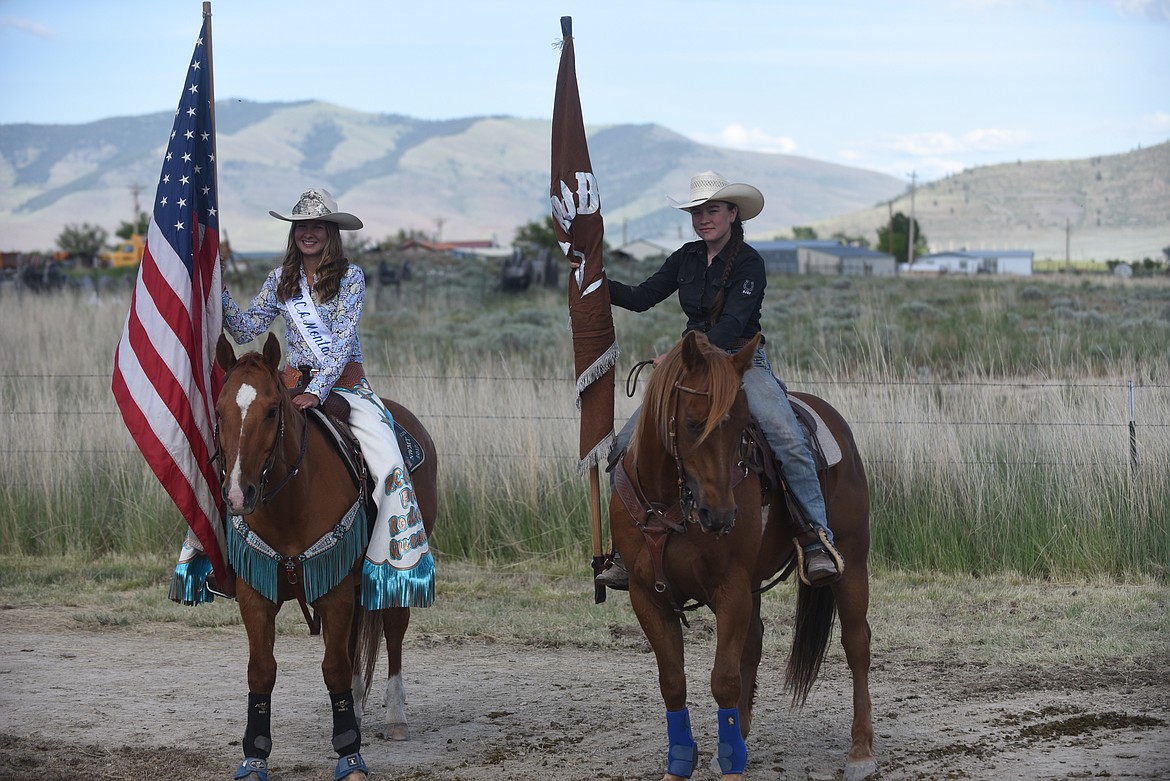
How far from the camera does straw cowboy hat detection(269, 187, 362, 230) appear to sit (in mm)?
5637

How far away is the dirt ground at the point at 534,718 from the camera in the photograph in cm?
553

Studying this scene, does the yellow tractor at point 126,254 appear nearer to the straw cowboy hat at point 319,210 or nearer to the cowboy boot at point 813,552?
the straw cowboy hat at point 319,210

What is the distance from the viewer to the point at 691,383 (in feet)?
15.4

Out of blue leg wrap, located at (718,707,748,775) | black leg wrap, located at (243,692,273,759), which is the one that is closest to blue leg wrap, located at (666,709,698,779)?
blue leg wrap, located at (718,707,748,775)

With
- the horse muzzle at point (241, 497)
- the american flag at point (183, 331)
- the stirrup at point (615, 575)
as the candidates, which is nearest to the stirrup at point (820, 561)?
the stirrup at point (615, 575)

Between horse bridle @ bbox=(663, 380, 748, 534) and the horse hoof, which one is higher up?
horse bridle @ bbox=(663, 380, 748, 534)

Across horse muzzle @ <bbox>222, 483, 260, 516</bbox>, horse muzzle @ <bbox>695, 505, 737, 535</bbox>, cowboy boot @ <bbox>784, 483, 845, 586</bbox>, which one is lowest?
cowboy boot @ <bbox>784, 483, 845, 586</bbox>

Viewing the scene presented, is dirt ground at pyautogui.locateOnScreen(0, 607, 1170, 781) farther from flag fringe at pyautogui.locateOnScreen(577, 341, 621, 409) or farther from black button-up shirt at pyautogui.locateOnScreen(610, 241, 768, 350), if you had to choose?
black button-up shirt at pyautogui.locateOnScreen(610, 241, 768, 350)

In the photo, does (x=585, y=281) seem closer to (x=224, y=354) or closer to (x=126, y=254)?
(x=224, y=354)

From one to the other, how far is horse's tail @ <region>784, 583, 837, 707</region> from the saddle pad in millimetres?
761

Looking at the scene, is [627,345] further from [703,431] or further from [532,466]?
[703,431]

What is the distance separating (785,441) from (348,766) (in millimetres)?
2337

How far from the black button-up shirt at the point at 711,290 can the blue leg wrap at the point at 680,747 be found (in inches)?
63.1

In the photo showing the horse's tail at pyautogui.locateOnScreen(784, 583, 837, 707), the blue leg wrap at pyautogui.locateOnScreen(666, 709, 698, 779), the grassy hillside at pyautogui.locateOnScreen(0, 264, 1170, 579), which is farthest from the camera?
the grassy hillside at pyautogui.locateOnScreen(0, 264, 1170, 579)
